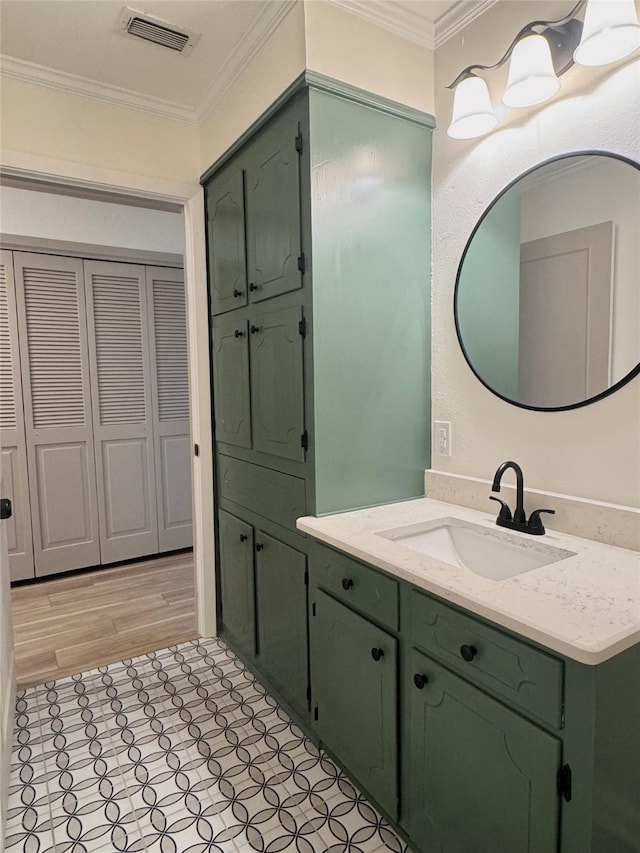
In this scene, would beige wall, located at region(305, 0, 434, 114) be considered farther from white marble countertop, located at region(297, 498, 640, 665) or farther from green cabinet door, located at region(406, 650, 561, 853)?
green cabinet door, located at region(406, 650, 561, 853)

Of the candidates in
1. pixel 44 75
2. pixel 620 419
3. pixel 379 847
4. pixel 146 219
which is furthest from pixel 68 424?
pixel 620 419

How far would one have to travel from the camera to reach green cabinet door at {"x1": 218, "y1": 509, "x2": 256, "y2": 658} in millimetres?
2246

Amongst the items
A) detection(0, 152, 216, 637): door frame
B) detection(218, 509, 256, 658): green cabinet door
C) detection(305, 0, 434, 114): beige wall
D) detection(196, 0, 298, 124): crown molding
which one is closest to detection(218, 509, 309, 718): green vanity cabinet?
detection(218, 509, 256, 658): green cabinet door

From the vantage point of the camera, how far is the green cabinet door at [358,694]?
139 cm

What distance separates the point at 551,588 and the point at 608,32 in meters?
1.35

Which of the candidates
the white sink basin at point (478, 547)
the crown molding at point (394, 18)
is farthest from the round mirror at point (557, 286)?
A: the crown molding at point (394, 18)

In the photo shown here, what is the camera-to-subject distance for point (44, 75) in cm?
206

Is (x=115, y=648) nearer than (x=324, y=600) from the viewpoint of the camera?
No

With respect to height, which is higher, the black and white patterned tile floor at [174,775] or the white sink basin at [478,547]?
the white sink basin at [478,547]

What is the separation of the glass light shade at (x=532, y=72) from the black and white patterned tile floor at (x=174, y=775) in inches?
86.1

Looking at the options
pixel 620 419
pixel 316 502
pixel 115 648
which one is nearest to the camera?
pixel 620 419

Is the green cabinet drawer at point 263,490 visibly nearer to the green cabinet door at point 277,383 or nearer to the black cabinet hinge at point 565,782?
the green cabinet door at point 277,383

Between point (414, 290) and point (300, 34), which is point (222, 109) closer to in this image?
point (300, 34)

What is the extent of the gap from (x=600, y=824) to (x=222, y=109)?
2.65 meters
